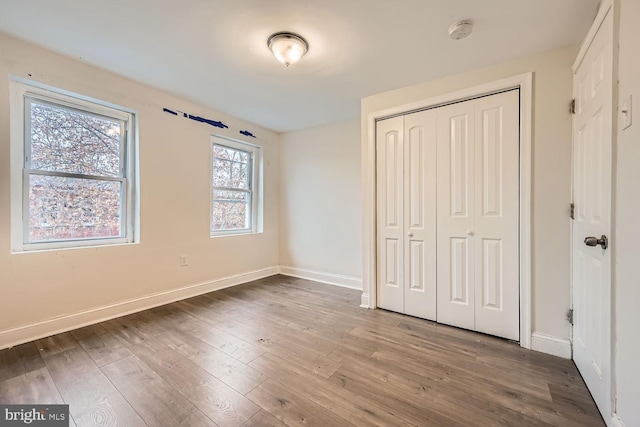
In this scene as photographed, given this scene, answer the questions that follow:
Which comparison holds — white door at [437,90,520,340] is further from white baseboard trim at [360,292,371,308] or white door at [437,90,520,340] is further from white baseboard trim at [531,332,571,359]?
white baseboard trim at [360,292,371,308]

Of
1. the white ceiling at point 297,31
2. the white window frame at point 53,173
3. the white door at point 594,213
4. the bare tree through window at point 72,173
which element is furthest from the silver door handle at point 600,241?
the bare tree through window at point 72,173

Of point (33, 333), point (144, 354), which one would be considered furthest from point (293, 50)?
point (33, 333)

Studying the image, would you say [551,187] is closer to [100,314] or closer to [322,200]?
[322,200]

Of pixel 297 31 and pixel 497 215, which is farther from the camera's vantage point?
pixel 497 215

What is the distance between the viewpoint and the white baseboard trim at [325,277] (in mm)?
3688

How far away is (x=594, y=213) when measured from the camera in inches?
59.9

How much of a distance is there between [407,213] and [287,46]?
1.89 meters

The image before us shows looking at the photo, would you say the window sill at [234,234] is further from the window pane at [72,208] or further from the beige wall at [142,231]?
the window pane at [72,208]

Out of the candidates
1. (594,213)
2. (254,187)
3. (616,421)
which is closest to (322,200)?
(254,187)

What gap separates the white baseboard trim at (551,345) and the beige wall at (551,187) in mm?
35

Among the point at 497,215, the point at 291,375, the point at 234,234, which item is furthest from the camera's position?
the point at 234,234

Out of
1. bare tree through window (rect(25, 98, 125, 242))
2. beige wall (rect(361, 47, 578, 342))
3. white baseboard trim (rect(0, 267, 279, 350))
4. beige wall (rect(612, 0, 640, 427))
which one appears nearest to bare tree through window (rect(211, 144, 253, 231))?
white baseboard trim (rect(0, 267, 279, 350))

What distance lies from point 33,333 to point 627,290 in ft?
12.9

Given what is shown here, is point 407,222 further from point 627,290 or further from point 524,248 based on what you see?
point 627,290
